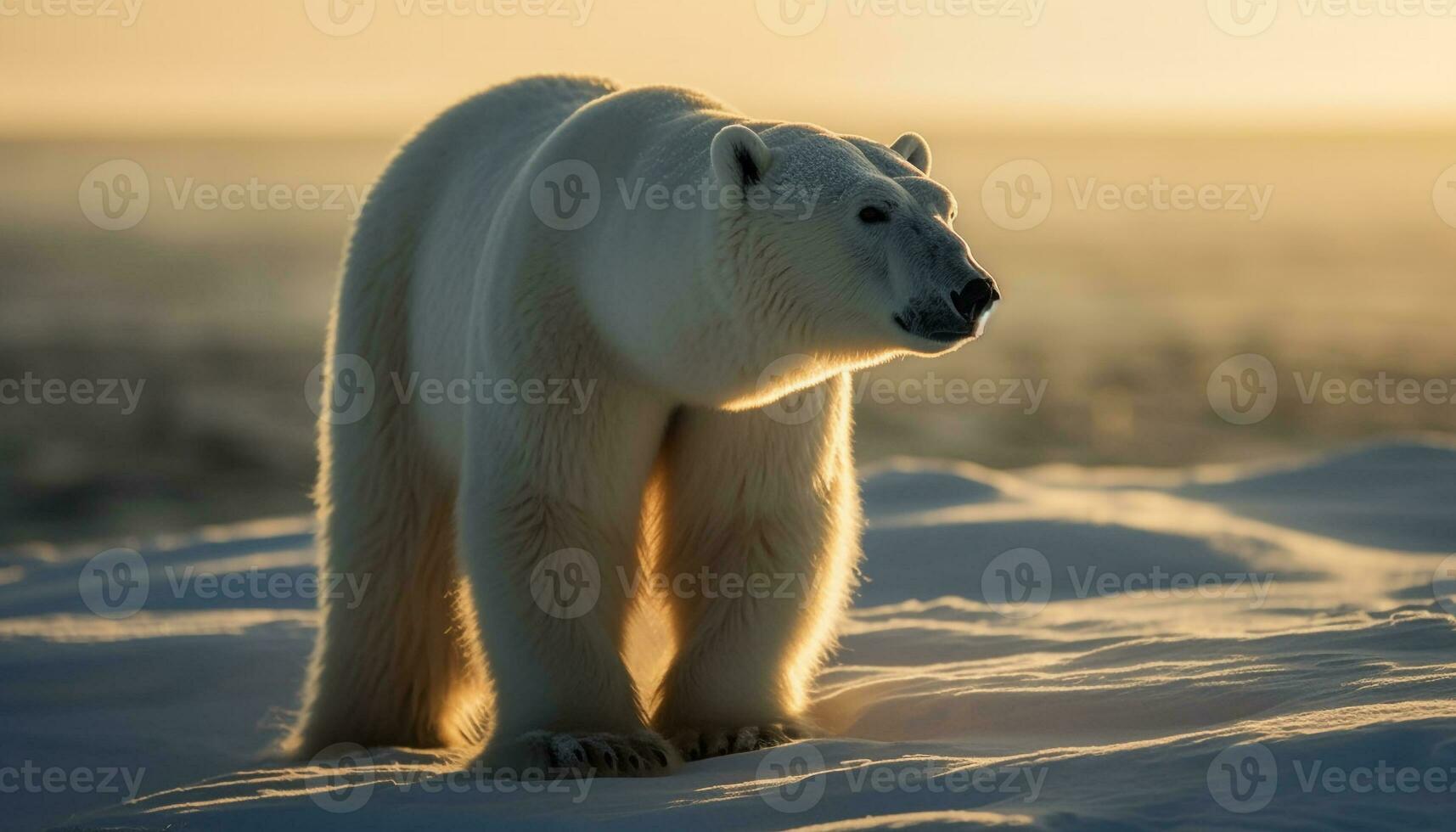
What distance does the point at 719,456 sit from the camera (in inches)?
157

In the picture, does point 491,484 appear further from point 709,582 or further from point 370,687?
point 370,687

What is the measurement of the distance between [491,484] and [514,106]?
1462 mm

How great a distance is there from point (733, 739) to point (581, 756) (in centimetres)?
50

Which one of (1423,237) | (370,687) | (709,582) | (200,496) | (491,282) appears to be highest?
(1423,237)

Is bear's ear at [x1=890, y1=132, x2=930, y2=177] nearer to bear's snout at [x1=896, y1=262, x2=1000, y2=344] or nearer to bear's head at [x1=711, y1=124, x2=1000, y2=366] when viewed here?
bear's head at [x1=711, y1=124, x2=1000, y2=366]

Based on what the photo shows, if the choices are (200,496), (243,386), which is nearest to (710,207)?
(200,496)

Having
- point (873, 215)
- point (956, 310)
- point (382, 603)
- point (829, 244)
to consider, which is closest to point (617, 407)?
point (829, 244)

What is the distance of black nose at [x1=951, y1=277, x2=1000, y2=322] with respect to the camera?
3.27 meters

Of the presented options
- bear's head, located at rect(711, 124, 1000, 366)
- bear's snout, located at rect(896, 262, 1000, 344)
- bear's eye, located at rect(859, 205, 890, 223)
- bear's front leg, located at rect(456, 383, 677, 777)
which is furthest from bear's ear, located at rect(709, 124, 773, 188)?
bear's front leg, located at rect(456, 383, 677, 777)

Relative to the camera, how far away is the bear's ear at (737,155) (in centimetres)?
346

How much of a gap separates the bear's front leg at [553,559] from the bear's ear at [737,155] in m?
0.66

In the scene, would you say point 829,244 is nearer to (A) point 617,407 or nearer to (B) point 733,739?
(A) point 617,407

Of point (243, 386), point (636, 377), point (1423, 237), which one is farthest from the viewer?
point (1423, 237)

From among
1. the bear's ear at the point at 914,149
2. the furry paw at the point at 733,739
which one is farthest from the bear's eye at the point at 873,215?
the furry paw at the point at 733,739
